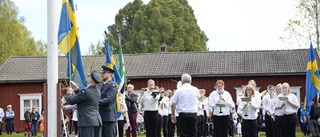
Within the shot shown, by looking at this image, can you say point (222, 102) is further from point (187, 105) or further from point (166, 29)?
point (166, 29)

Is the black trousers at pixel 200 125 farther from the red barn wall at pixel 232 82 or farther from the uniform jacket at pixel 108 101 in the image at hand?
the red barn wall at pixel 232 82

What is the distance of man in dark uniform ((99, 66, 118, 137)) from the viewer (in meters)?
12.9

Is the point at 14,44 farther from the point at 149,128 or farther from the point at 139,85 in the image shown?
the point at 149,128

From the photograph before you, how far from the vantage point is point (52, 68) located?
11000 millimetres

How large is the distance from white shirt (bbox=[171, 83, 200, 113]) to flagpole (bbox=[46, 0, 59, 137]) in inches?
174

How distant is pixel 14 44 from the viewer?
203ft

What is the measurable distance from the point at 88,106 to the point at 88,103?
0.07 metres

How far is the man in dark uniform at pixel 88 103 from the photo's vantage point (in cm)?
1142

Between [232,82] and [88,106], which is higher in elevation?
A: [232,82]

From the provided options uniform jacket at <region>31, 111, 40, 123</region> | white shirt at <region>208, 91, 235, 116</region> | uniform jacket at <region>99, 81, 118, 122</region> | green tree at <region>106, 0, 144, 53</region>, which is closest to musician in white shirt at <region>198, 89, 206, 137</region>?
white shirt at <region>208, 91, 235, 116</region>

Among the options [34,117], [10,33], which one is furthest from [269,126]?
[10,33]

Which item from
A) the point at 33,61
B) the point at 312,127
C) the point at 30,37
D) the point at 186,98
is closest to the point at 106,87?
the point at 186,98

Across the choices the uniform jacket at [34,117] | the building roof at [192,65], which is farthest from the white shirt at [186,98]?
the building roof at [192,65]

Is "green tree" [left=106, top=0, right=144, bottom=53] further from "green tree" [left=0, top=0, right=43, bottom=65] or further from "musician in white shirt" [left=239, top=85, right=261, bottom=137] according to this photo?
"musician in white shirt" [left=239, top=85, right=261, bottom=137]
